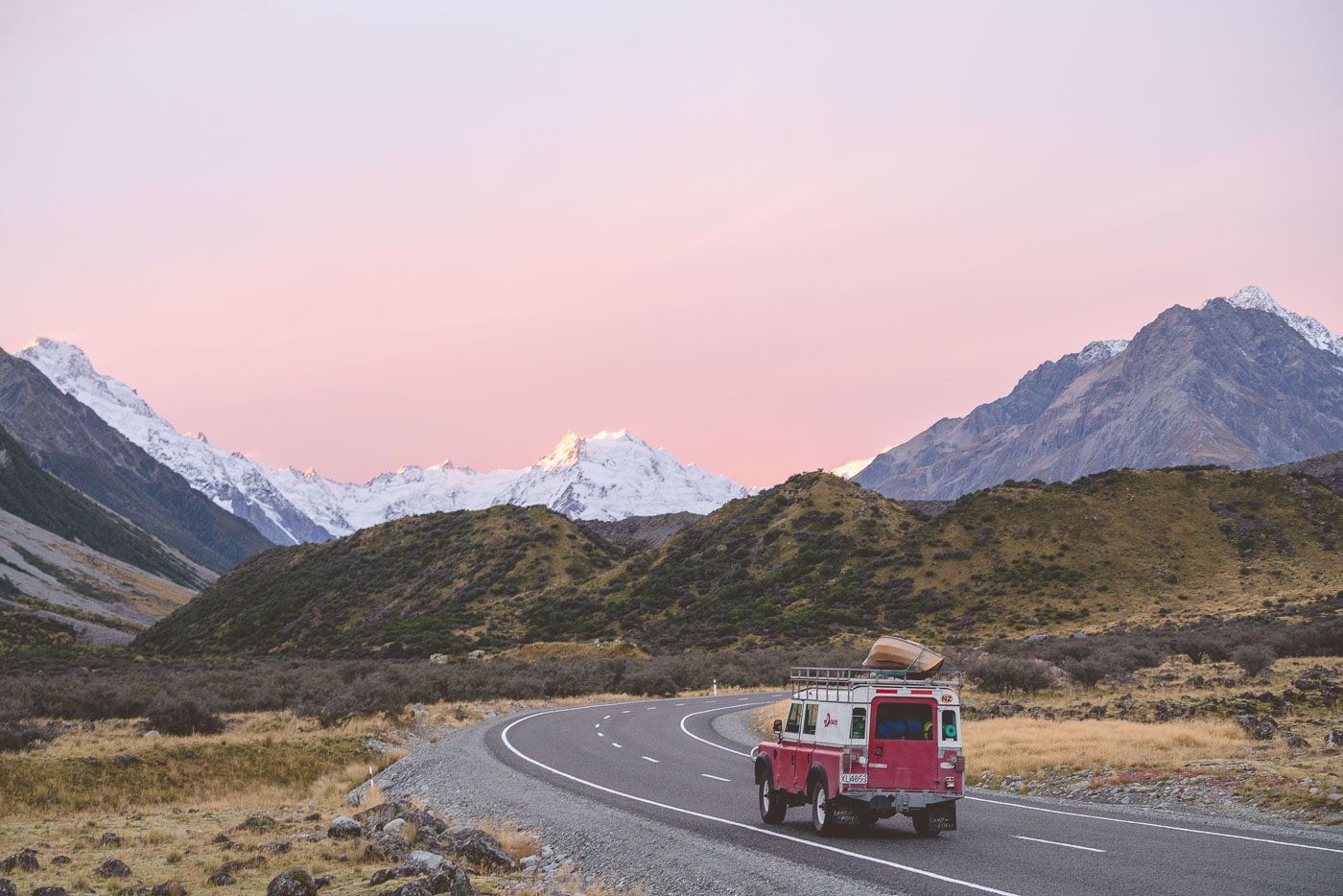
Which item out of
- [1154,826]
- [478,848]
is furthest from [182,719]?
[1154,826]

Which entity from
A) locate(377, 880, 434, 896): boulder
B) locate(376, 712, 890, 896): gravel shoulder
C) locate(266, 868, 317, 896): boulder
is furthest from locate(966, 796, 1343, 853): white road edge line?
locate(266, 868, 317, 896): boulder

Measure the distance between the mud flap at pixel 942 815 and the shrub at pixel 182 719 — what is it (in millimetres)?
26644

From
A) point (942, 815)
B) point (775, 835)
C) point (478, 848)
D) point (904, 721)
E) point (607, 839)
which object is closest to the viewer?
point (478, 848)

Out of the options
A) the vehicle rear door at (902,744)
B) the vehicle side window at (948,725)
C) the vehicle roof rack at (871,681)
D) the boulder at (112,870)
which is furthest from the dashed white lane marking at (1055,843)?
the boulder at (112,870)

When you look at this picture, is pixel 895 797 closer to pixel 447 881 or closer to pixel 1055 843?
pixel 1055 843

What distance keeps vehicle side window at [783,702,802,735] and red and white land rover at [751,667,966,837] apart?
789mm

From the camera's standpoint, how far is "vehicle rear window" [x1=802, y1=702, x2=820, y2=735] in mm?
16125

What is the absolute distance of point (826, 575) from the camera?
98.9 meters

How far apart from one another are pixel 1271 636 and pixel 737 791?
33734 millimetres

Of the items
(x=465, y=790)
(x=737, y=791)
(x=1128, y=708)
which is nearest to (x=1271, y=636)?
(x=1128, y=708)

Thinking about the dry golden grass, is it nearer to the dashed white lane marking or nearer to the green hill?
the dashed white lane marking

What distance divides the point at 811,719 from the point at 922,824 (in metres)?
2.22

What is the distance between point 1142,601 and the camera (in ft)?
255

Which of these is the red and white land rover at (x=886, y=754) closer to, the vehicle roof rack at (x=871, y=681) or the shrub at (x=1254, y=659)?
the vehicle roof rack at (x=871, y=681)
